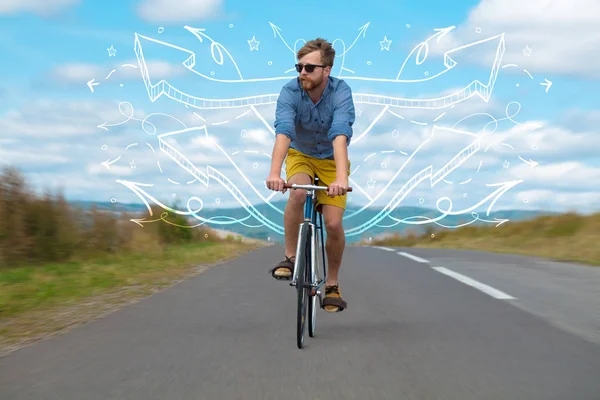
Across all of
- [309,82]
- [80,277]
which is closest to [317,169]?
[309,82]

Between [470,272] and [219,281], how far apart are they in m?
3.86

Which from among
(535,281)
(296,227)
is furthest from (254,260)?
(296,227)

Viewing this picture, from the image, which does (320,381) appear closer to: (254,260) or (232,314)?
(232,314)

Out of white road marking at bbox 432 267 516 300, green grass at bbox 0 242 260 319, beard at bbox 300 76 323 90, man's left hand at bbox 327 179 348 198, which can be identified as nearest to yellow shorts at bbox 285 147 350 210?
beard at bbox 300 76 323 90

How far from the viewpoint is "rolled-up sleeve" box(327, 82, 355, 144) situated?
630 centimetres

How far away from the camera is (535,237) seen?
25.3 meters

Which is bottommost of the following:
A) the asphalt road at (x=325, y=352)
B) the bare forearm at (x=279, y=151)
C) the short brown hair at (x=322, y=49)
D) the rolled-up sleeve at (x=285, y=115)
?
the asphalt road at (x=325, y=352)

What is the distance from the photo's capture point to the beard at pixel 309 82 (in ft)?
20.6

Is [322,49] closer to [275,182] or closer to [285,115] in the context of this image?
[285,115]

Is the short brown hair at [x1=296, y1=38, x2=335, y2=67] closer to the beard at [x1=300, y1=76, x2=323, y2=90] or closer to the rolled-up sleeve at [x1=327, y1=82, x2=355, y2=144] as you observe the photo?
the beard at [x1=300, y1=76, x2=323, y2=90]

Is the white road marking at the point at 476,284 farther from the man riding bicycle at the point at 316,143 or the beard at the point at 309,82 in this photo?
the beard at the point at 309,82

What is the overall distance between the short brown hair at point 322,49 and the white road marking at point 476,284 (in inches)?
154

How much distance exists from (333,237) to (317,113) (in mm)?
1072

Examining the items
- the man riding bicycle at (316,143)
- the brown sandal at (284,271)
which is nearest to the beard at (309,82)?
the man riding bicycle at (316,143)
